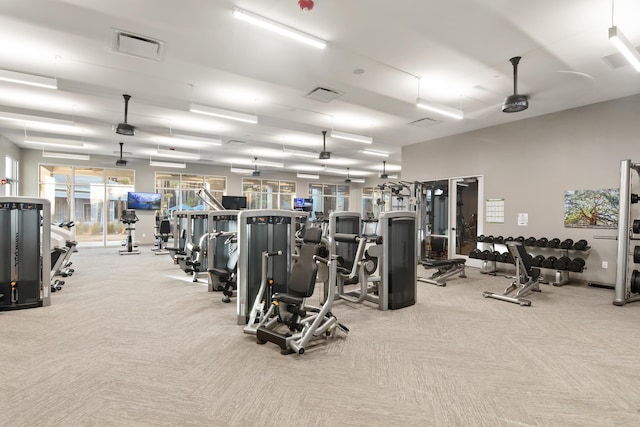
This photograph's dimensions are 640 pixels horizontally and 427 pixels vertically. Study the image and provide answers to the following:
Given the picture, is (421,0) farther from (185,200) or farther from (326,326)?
(185,200)

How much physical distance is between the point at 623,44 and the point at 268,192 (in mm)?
13031

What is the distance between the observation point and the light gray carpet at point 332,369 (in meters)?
2.06

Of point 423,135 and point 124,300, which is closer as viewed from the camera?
point 124,300

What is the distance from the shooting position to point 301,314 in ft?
10.3

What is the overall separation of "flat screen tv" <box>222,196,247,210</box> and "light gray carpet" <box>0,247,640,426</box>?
7.76 meters

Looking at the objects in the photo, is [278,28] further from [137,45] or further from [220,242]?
[220,242]

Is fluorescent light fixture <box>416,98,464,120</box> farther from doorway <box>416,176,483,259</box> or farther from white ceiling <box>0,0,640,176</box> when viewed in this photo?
doorway <box>416,176,483,259</box>

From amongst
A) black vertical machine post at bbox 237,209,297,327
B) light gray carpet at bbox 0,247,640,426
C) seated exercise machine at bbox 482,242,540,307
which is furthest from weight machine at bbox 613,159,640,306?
black vertical machine post at bbox 237,209,297,327

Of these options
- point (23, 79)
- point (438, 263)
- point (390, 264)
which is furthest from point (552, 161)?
point (23, 79)

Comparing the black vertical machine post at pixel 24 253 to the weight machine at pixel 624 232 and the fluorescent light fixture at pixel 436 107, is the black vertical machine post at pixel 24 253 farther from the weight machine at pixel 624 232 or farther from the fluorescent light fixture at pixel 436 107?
the weight machine at pixel 624 232

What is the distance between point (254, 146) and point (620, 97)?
27.8 ft

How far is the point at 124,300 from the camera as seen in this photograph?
4660 millimetres

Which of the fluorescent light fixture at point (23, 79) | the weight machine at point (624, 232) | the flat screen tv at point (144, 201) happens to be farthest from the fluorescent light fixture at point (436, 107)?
the flat screen tv at point (144, 201)

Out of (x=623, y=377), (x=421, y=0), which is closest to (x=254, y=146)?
(x=421, y=0)
